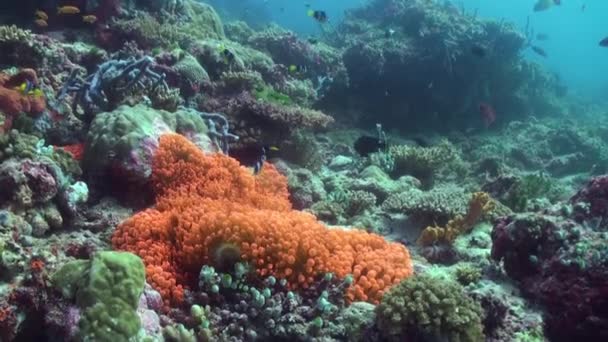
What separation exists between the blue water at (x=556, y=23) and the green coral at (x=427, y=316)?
113 feet

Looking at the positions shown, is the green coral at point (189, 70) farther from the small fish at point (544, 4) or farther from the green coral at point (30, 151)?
the small fish at point (544, 4)

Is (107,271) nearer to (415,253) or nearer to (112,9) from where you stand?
(415,253)

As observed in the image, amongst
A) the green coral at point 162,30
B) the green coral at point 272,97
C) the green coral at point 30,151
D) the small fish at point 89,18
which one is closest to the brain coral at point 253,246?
the green coral at point 30,151

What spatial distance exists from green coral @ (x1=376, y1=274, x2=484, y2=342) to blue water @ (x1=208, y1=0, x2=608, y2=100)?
113ft

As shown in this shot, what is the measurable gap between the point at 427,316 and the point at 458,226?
10.6 feet

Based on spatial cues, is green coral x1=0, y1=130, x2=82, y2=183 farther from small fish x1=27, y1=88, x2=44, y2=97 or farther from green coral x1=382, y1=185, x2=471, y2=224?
green coral x1=382, y1=185, x2=471, y2=224

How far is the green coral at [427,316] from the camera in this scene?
3.53 metres

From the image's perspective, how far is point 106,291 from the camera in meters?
3.26

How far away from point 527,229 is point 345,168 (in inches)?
221

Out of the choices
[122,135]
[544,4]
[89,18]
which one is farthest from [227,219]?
[544,4]

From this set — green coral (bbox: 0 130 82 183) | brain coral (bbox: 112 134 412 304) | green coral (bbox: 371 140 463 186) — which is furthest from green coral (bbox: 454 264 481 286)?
green coral (bbox: 371 140 463 186)

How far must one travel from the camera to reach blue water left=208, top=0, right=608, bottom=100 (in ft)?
136

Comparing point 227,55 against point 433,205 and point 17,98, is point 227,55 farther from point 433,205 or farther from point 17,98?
point 433,205

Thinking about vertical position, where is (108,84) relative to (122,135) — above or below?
above
